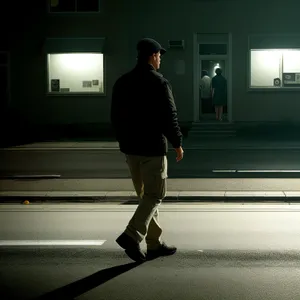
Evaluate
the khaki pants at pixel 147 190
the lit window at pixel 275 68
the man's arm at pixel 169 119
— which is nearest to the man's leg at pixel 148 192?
the khaki pants at pixel 147 190

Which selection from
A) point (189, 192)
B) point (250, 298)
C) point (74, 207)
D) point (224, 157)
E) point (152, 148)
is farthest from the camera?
point (224, 157)

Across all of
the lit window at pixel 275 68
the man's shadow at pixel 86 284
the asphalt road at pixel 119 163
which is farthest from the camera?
the lit window at pixel 275 68

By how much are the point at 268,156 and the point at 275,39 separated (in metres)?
7.09

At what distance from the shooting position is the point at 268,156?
17609mm

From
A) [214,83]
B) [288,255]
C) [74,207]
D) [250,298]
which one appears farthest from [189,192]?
[214,83]

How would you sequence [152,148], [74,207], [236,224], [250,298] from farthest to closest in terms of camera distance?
[74,207]
[236,224]
[152,148]
[250,298]

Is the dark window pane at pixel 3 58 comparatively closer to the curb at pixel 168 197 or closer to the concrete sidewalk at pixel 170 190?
the concrete sidewalk at pixel 170 190

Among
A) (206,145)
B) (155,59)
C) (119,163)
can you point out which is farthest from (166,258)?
(206,145)

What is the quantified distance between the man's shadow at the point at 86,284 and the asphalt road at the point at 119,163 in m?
6.97

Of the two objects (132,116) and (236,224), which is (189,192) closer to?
(236,224)

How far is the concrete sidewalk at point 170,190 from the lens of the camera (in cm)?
1062

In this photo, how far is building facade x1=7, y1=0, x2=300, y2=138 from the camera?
77.8ft

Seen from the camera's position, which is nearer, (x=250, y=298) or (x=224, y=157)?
(x=250, y=298)

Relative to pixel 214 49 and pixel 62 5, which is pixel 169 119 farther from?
pixel 62 5
